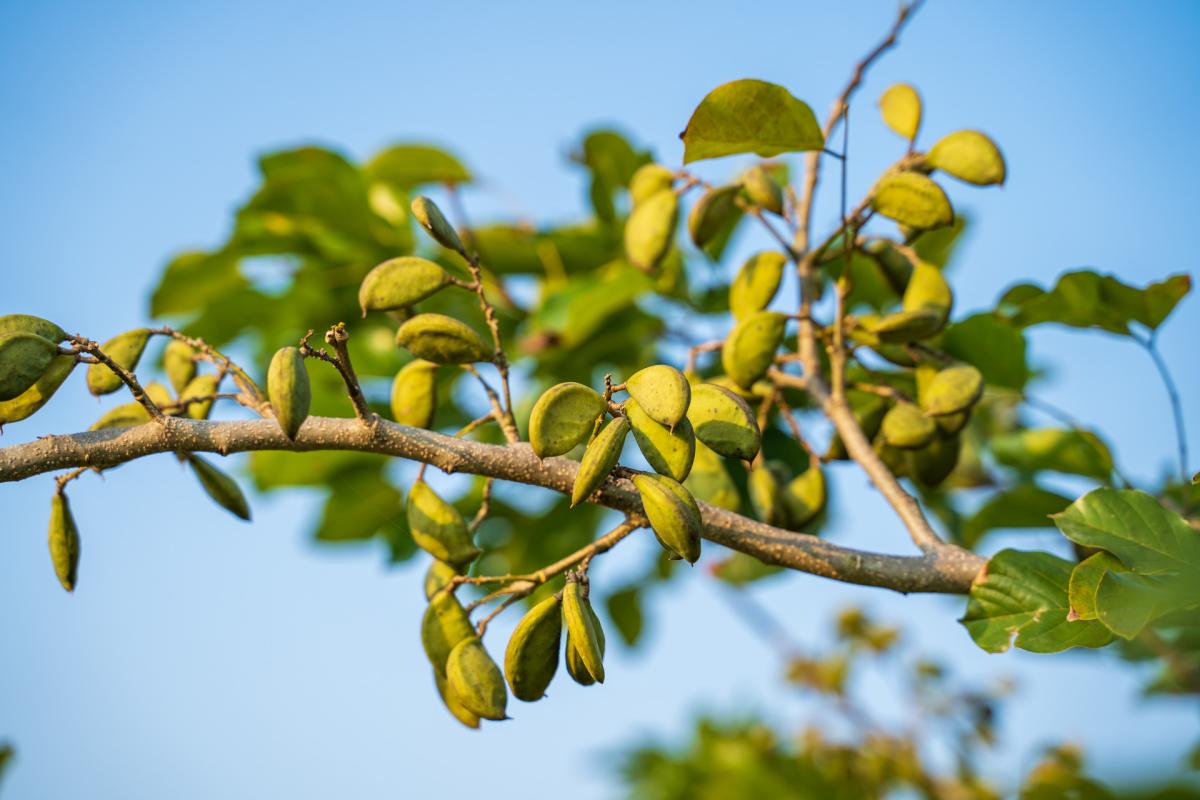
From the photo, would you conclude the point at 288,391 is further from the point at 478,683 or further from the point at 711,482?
the point at 711,482

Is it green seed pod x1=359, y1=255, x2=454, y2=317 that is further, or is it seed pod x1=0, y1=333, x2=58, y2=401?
green seed pod x1=359, y1=255, x2=454, y2=317

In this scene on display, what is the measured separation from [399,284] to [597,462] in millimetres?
415

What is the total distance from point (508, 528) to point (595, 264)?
2.34ft

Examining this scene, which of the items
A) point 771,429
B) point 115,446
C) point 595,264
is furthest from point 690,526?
point 595,264

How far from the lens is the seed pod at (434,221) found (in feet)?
3.43

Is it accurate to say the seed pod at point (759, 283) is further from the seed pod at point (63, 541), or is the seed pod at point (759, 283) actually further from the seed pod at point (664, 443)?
the seed pod at point (63, 541)

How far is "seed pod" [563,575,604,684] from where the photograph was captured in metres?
0.88

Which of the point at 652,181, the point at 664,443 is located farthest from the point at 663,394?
the point at 652,181

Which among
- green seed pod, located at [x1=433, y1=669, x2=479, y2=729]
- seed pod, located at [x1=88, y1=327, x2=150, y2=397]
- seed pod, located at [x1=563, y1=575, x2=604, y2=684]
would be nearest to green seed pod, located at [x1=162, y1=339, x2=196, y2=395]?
seed pod, located at [x1=88, y1=327, x2=150, y2=397]

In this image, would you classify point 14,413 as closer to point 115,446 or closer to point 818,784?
point 115,446

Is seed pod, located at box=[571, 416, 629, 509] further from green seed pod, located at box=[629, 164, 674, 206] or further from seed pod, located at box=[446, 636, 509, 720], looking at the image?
green seed pod, located at box=[629, 164, 674, 206]

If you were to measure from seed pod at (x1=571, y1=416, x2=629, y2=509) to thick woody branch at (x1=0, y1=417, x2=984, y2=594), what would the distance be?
0.34ft

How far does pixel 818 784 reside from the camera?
3.59m

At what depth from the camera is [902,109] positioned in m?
1.53
